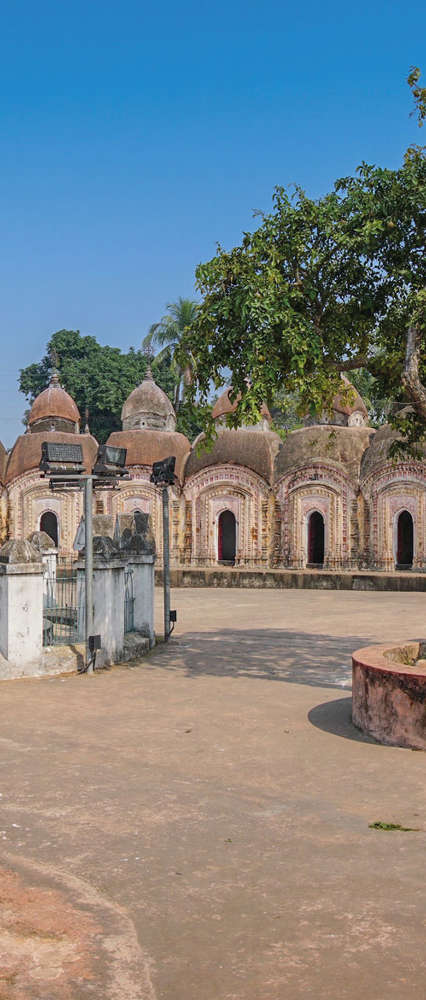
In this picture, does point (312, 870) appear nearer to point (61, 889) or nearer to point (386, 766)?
point (61, 889)

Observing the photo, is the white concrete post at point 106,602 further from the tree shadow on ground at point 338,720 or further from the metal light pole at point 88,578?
the tree shadow on ground at point 338,720

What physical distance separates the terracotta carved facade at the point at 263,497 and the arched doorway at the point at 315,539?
0.12 ft

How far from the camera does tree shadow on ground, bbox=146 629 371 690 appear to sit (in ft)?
34.0

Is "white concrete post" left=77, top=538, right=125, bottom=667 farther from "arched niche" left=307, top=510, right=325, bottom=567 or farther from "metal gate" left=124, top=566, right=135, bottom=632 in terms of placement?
"arched niche" left=307, top=510, right=325, bottom=567

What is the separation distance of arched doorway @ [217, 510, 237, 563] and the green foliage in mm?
18947

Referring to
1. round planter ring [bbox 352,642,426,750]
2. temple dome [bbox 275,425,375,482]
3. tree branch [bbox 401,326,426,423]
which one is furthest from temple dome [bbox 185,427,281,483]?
round planter ring [bbox 352,642,426,750]

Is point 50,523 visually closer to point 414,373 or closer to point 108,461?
point 108,461

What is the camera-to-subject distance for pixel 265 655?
39.1ft

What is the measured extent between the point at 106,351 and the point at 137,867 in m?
52.5

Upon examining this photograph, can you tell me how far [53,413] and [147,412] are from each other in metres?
5.12

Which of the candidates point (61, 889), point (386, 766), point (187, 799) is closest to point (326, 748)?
point (386, 766)

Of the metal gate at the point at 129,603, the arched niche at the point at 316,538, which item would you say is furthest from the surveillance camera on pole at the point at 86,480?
the arched niche at the point at 316,538

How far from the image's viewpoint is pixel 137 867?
4.47m

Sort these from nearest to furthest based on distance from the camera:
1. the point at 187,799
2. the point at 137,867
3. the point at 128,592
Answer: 1. the point at 137,867
2. the point at 187,799
3. the point at 128,592
